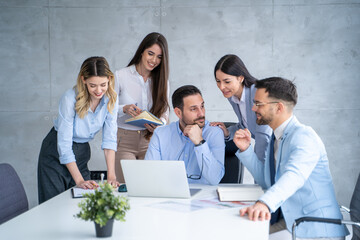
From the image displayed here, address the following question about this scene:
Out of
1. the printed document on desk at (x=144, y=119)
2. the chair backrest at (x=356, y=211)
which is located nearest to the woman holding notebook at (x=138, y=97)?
the printed document on desk at (x=144, y=119)

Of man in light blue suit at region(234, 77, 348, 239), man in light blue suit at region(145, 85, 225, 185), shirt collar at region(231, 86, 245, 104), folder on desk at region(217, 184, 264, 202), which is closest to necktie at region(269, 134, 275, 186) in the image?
man in light blue suit at region(234, 77, 348, 239)

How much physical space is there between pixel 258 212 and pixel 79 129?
1.45 meters

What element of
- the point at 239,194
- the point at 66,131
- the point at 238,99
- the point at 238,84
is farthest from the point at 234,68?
the point at 66,131

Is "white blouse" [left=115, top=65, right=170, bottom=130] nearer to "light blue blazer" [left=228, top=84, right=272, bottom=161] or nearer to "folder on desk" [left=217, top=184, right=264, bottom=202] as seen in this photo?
"light blue blazer" [left=228, top=84, right=272, bottom=161]

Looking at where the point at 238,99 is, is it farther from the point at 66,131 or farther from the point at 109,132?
the point at 66,131

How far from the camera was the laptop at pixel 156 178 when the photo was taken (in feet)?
6.37

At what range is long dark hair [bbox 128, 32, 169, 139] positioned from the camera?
10.1ft

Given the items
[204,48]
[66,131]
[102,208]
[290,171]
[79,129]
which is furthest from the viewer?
[204,48]

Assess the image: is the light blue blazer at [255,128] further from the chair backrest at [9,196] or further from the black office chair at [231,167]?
the chair backrest at [9,196]

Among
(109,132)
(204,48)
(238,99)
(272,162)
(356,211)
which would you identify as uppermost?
(204,48)

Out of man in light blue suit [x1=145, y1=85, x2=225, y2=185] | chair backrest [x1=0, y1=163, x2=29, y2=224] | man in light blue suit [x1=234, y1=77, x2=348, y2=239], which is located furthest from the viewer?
man in light blue suit [x1=145, y1=85, x2=225, y2=185]

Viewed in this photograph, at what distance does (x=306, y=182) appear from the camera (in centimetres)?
199

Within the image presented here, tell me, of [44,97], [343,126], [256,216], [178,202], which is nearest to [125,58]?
[44,97]

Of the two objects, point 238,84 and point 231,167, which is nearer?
point 238,84
